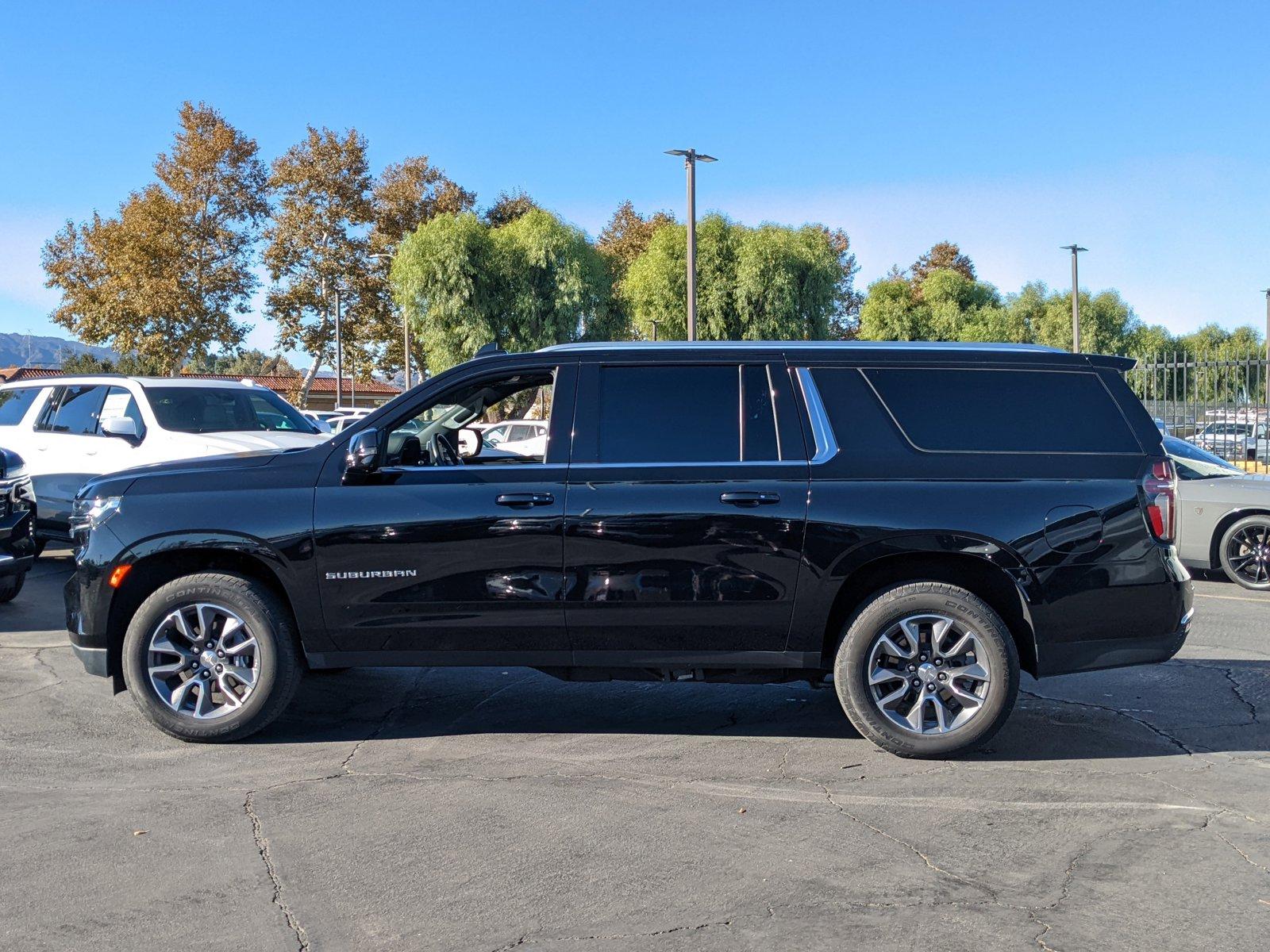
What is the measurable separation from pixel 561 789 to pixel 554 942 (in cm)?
146

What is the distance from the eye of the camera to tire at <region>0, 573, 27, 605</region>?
351 inches

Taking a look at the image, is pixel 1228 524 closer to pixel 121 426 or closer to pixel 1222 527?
pixel 1222 527

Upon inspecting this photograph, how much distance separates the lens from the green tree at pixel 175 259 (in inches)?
Result: 1902

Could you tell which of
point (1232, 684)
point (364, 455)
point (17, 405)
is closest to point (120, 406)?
point (17, 405)

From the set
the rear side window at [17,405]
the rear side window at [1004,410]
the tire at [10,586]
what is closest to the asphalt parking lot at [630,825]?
the rear side window at [1004,410]

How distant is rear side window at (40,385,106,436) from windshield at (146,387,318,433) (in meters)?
0.70

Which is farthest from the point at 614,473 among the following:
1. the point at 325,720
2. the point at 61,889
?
the point at 61,889

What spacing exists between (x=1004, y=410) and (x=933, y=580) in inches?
33.6

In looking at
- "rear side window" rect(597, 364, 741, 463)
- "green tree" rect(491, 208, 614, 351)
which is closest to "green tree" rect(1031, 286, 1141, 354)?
"green tree" rect(491, 208, 614, 351)

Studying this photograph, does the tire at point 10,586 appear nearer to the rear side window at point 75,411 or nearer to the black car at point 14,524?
the black car at point 14,524

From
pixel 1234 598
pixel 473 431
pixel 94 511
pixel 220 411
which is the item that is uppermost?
pixel 220 411

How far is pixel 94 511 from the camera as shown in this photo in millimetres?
5660

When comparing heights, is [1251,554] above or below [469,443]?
below

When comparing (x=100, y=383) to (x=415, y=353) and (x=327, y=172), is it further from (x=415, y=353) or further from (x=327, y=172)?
(x=415, y=353)
